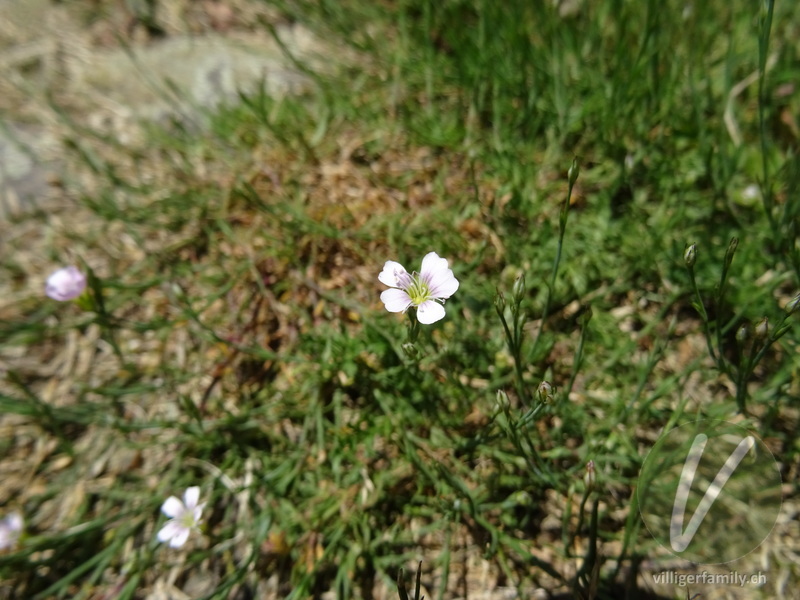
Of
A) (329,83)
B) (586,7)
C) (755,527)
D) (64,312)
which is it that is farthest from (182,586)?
(586,7)

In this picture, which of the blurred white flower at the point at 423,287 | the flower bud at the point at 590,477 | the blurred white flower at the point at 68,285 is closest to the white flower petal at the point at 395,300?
the blurred white flower at the point at 423,287

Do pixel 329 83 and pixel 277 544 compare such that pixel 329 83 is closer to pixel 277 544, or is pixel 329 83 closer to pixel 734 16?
pixel 734 16

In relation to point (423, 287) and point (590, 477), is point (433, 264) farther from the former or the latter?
point (590, 477)

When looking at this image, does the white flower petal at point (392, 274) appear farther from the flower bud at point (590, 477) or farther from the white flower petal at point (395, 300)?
the flower bud at point (590, 477)

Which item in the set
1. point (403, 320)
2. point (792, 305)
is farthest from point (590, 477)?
point (403, 320)

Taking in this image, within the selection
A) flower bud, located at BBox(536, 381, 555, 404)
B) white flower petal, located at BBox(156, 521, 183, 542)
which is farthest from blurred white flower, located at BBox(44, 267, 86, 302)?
flower bud, located at BBox(536, 381, 555, 404)

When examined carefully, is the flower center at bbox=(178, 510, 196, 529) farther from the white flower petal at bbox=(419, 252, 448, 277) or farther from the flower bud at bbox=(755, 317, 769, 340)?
the flower bud at bbox=(755, 317, 769, 340)
